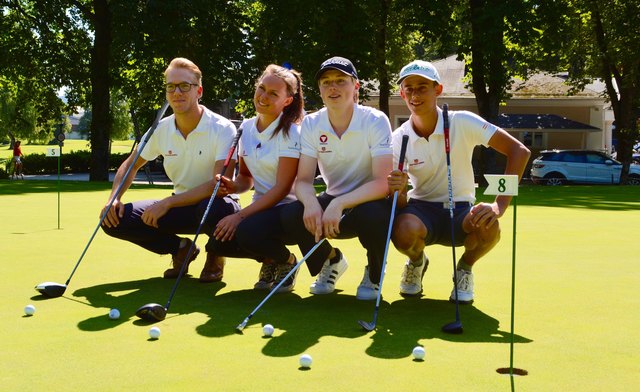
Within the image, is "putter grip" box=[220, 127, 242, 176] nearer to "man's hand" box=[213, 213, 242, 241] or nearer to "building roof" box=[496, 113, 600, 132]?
"man's hand" box=[213, 213, 242, 241]

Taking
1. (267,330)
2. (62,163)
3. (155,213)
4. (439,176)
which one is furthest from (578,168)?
(267,330)

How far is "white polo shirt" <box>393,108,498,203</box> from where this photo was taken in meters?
5.38

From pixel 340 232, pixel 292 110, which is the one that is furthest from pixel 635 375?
pixel 292 110

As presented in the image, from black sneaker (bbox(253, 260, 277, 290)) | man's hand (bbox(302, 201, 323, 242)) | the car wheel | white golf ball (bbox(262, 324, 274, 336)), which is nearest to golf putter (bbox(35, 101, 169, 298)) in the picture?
black sneaker (bbox(253, 260, 277, 290))

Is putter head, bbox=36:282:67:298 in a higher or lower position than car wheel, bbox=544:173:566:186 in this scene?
lower

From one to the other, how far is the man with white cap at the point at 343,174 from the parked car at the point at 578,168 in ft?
81.0

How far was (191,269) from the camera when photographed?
276 inches

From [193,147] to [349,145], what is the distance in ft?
4.64

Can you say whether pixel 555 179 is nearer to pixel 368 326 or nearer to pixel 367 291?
pixel 367 291

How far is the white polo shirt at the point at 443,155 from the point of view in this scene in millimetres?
5383

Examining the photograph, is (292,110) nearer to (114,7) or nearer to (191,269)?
(191,269)

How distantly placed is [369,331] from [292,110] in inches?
78.9

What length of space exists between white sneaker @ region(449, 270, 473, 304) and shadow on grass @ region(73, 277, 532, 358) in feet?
0.29

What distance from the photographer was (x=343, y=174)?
555 centimetres
